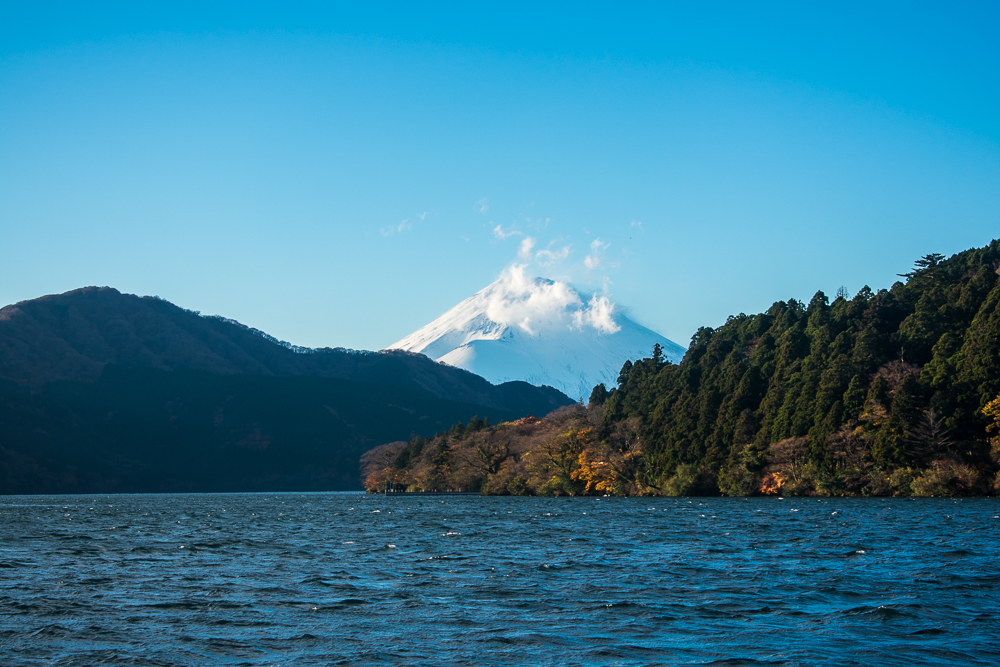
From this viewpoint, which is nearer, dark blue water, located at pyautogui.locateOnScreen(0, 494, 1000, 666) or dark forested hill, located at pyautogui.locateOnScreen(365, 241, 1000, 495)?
dark blue water, located at pyautogui.locateOnScreen(0, 494, 1000, 666)

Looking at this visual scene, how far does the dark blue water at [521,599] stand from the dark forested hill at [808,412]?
3450 cm

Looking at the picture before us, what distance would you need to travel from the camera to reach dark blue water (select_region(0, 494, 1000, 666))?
55.0 feet

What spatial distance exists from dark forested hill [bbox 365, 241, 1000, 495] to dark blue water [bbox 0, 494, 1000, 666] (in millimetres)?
34496

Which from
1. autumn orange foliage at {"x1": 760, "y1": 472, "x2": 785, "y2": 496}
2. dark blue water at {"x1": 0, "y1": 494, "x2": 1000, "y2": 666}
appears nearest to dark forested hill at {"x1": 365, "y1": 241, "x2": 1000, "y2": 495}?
autumn orange foliage at {"x1": 760, "y1": 472, "x2": 785, "y2": 496}

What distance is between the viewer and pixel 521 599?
2269cm

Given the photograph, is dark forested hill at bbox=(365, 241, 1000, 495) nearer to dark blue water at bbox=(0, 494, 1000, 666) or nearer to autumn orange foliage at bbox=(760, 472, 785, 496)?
A: autumn orange foliage at bbox=(760, 472, 785, 496)

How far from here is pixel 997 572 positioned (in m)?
25.4

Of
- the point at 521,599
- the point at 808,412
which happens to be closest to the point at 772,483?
the point at 808,412

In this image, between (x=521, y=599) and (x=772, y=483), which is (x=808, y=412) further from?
(x=521, y=599)

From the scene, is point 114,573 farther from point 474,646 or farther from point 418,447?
point 418,447

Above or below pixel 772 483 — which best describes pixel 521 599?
below

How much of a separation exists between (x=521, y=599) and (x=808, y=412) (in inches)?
2726

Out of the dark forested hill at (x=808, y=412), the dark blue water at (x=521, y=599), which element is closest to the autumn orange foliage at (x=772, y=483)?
the dark forested hill at (x=808, y=412)

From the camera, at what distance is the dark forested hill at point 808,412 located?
2899 inches
